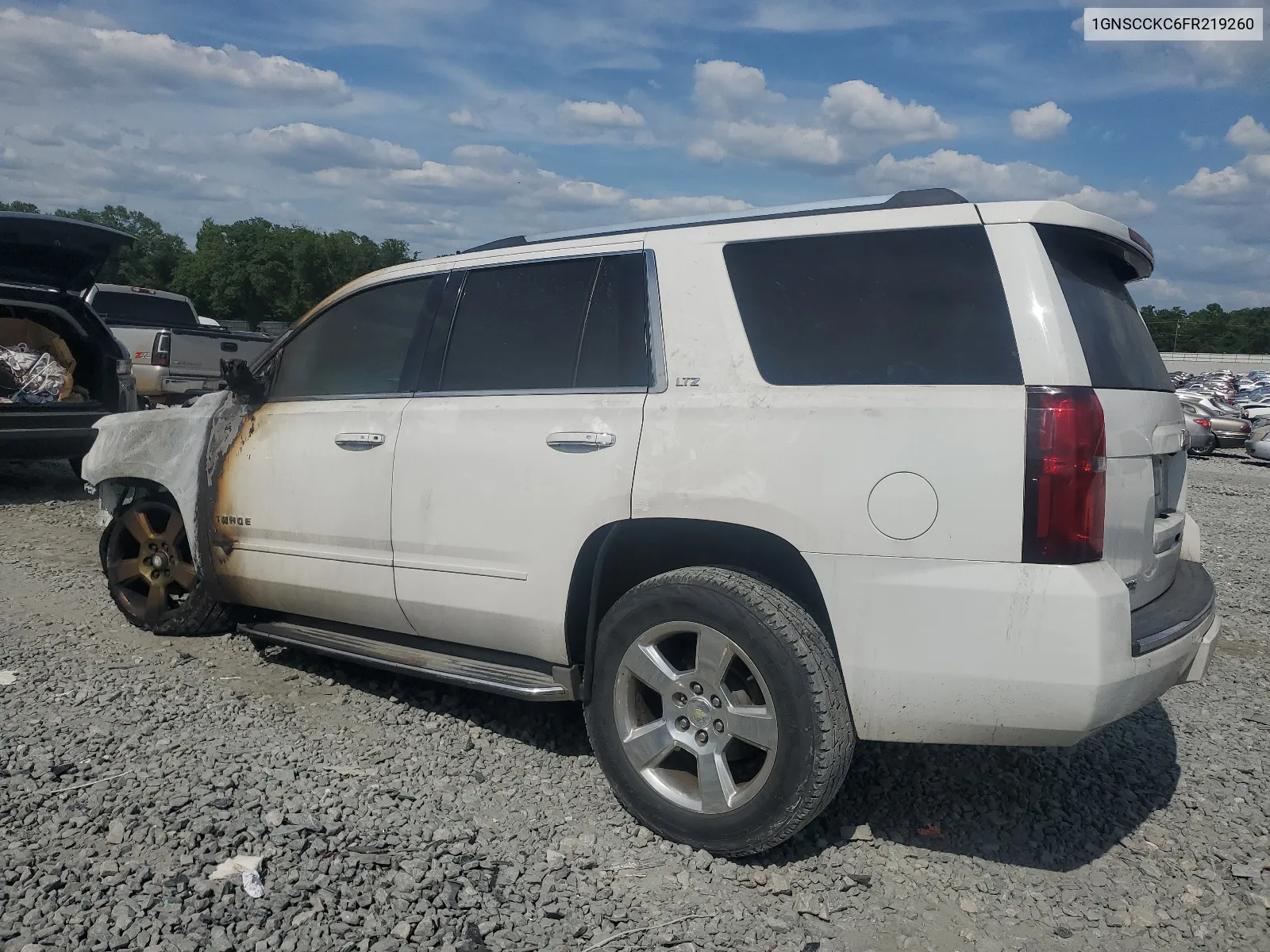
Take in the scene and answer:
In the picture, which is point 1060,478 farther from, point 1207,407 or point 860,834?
point 1207,407

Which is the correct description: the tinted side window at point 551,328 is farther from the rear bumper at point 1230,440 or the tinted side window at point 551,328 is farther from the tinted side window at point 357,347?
the rear bumper at point 1230,440

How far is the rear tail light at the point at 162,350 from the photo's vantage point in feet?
44.1

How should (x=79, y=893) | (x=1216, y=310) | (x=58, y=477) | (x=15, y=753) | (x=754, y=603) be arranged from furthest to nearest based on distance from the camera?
(x=1216, y=310) → (x=58, y=477) → (x=15, y=753) → (x=754, y=603) → (x=79, y=893)

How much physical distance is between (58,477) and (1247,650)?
1054 centimetres

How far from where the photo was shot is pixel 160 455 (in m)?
4.90

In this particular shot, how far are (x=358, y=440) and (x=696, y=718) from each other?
185 cm

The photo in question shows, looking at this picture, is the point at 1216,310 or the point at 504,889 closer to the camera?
the point at 504,889

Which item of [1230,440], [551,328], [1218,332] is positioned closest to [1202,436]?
[1230,440]

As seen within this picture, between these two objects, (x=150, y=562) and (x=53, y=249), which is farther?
(x=53, y=249)

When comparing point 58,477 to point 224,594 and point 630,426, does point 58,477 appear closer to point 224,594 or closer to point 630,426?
point 224,594

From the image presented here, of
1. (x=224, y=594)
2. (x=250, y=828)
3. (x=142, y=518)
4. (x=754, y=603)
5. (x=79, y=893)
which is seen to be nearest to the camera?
(x=79, y=893)

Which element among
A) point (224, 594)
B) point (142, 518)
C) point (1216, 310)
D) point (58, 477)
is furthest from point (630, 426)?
point (1216, 310)

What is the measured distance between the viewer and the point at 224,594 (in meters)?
4.71

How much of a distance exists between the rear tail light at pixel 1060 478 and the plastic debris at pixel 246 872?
92.3 inches
